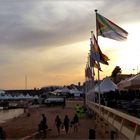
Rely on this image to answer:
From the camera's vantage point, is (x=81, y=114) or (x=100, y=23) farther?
(x=81, y=114)

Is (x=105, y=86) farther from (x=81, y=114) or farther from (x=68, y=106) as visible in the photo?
(x=68, y=106)

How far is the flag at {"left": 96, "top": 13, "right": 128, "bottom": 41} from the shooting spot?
72.5 ft

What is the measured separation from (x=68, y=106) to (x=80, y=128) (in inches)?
2209

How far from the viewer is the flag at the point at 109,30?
22097 millimetres

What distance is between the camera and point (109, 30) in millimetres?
23688

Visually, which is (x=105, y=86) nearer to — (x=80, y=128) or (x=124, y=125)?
(x=80, y=128)

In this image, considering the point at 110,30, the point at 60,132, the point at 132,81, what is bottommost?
the point at 60,132

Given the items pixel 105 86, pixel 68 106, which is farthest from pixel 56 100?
pixel 105 86

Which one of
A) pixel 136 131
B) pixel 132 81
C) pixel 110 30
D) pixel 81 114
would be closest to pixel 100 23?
pixel 110 30

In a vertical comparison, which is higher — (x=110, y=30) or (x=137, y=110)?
(x=110, y=30)

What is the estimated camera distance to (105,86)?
117ft

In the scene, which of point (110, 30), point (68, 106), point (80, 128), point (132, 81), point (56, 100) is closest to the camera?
point (132, 81)

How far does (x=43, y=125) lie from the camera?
31.8 meters

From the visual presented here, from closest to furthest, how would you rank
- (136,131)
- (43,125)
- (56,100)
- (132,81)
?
(136,131), (132,81), (43,125), (56,100)
